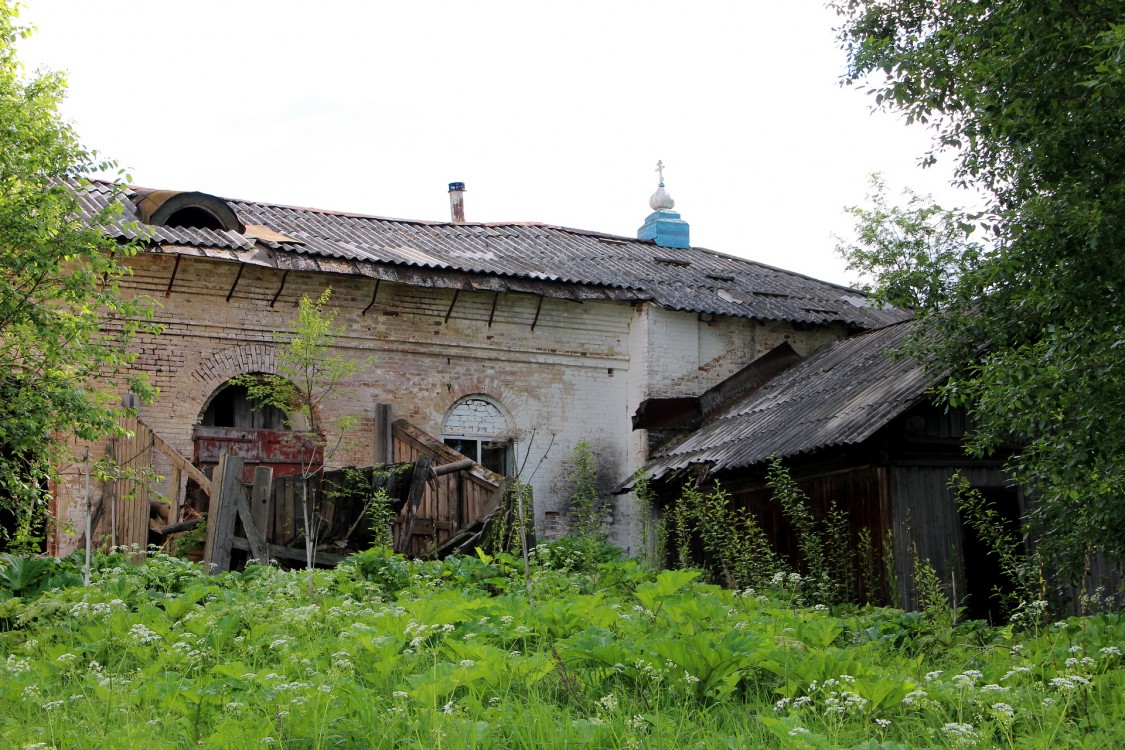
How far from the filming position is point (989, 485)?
11.5 meters

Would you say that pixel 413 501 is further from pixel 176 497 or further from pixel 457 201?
pixel 457 201

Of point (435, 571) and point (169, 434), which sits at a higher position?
point (169, 434)

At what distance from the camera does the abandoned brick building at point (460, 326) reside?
523 inches

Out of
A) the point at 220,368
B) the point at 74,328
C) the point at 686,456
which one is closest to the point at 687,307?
the point at 686,456

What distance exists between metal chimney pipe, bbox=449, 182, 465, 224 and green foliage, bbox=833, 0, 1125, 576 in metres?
12.6

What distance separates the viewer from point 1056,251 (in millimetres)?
7199

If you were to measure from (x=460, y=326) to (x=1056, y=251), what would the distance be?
9.11 meters

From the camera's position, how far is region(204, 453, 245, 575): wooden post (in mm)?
10312

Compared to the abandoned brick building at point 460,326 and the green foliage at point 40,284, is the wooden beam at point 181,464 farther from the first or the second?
the green foliage at point 40,284

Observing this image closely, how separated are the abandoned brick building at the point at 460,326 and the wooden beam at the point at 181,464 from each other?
117 cm

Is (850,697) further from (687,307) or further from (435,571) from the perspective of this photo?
(687,307)

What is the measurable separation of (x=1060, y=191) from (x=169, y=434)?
10.1 meters

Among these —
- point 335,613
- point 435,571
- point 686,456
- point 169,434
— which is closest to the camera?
point 335,613

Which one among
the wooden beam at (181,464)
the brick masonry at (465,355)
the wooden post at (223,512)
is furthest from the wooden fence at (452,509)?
the wooden beam at (181,464)
